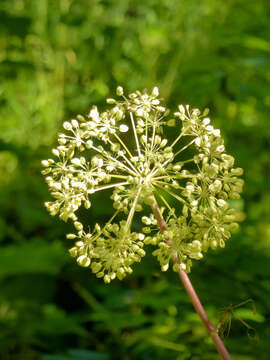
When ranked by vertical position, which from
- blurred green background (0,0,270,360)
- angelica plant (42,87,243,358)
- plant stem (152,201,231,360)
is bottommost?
plant stem (152,201,231,360)

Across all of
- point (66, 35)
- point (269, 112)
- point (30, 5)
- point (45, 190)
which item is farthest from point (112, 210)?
point (30, 5)

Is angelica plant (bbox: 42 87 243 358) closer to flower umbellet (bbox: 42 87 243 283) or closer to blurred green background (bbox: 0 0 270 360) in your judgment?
flower umbellet (bbox: 42 87 243 283)

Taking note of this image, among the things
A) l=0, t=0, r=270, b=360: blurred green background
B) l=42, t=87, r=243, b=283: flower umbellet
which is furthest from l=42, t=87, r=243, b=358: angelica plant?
l=0, t=0, r=270, b=360: blurred green background

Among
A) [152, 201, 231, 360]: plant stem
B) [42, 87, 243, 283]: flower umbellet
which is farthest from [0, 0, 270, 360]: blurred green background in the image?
[42, 87, 243, 283]: flower umbellet

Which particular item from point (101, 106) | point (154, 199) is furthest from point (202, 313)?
point (101, 106)

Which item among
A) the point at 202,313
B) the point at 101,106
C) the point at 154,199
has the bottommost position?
the point at 202,313

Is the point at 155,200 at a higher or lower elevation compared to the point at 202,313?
higher

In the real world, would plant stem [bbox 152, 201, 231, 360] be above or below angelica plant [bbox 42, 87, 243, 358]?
below

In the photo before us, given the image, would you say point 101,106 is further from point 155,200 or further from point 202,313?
point 202,313

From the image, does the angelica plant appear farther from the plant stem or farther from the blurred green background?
the blurred green background

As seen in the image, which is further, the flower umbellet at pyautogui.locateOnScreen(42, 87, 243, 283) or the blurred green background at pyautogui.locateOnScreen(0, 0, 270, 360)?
the blurred green background at pyautogui.locateOnScreen(0, 0, 270, 360)
